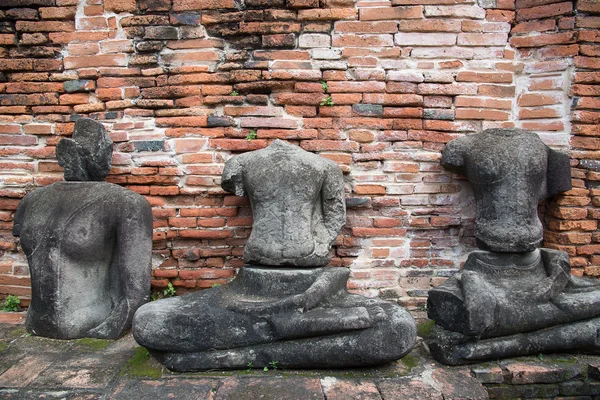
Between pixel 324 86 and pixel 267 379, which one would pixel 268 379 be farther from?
pixel 324 86

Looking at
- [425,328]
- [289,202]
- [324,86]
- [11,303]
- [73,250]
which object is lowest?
[425,328]

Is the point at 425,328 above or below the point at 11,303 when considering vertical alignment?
below

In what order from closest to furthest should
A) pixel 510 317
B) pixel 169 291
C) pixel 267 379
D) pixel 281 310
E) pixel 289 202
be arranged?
pixel 267 379 → pixel 281 310 → pixel 510 317 → pixel 289 202 → pixel 169 291

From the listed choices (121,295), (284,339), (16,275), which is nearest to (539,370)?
(284,339)

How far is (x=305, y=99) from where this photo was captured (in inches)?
140

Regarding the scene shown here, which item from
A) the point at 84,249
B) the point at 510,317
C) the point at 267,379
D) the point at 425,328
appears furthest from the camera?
the point at 425,328

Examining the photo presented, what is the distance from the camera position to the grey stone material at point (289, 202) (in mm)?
2887

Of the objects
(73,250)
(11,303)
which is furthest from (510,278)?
(11,303)

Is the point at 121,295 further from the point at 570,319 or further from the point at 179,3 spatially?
the point at 570,319

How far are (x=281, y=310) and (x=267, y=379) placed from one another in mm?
411

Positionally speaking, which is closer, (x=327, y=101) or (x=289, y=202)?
(x=289, y=202)

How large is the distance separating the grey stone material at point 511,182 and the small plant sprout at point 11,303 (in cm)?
395

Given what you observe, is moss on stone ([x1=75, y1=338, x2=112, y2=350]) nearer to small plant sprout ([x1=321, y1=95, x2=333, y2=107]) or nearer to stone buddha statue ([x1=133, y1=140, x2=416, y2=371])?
stone buddha statue ([x1=133, y1=140, x2=416, y2=371])

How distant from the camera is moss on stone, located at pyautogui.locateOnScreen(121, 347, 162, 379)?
8.42 feet
